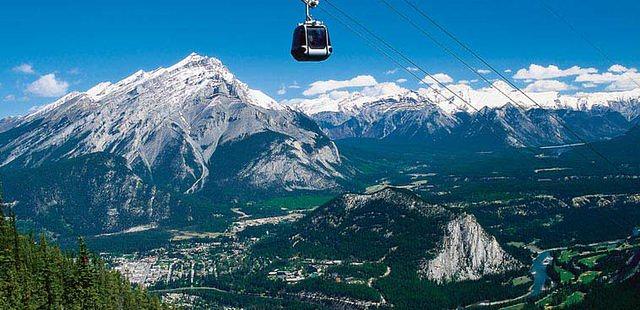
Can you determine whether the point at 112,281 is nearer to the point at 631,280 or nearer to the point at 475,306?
the point at 475,306

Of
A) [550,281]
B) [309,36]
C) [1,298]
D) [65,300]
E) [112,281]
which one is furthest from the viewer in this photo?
[550,281]

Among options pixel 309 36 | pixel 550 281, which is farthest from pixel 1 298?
pixel 550 281

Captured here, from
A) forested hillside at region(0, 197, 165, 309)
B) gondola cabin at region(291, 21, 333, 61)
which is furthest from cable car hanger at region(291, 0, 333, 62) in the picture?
forested hillside at region(0, 197, 165, 309)

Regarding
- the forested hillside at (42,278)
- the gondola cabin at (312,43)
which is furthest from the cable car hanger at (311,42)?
the forested hillside at (42,278)

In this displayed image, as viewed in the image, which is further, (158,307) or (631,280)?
(631,280)

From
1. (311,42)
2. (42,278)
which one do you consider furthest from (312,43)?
(42,278)

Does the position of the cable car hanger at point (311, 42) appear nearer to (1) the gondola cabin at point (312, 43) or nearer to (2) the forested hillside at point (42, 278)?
(1) the gondola cabin at point (312, 43)
